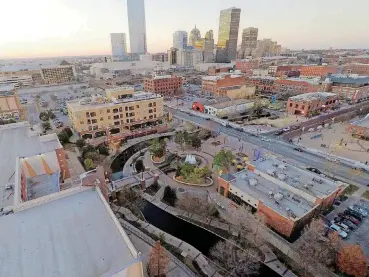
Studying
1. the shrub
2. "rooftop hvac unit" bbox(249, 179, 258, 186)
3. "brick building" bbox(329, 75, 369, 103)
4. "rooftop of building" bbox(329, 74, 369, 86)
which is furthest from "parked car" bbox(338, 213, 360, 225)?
"rooftop of building" bbox(329, 74, 369, 86)

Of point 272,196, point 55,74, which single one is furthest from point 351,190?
point 55,74

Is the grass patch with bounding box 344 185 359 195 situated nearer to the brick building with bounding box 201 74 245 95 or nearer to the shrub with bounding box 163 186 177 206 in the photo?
the shrub with bounding box 163 186 177 206

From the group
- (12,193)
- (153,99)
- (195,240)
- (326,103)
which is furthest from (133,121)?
(326,103)

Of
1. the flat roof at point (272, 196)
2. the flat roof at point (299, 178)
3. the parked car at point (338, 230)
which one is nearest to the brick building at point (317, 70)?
the flat roof at point (299, 178)

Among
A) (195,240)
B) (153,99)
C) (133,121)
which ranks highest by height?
(153,99)

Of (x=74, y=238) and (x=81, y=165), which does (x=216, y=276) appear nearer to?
(x=74, y=238)

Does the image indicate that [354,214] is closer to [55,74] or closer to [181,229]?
[181,229]
